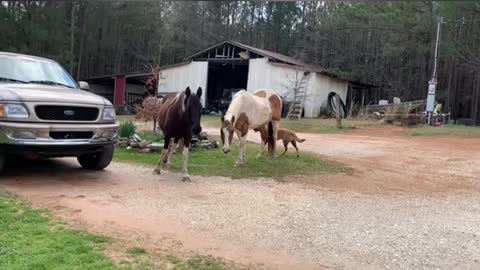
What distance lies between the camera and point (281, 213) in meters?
5.37

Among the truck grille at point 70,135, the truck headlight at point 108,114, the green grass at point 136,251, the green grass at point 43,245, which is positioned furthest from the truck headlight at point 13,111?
the green grass at point 136,251

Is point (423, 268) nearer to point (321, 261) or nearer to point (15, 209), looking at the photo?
point (321, 261)

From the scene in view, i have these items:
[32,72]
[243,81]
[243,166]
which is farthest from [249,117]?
[243,81]

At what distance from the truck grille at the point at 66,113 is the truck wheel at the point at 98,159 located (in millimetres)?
673

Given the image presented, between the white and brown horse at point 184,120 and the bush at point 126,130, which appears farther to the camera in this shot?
the bush at point 126,130

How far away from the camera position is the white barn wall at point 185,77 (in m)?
29.6

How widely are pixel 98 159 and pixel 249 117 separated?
3.09 m

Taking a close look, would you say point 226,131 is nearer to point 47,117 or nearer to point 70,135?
point 70,135

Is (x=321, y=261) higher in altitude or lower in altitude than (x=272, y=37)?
lower

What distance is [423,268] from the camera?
383 cm

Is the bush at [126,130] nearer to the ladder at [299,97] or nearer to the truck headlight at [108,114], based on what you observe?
the truck headlight at [108,114]

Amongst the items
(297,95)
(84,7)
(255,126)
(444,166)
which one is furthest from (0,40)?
(444,166)

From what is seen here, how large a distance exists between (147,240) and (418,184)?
557cm

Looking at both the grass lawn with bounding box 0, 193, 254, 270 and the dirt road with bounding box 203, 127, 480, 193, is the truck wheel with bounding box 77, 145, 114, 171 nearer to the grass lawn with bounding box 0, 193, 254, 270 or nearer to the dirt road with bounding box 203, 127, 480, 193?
the grass lawn with bounding box 0, 193, 254, 270
